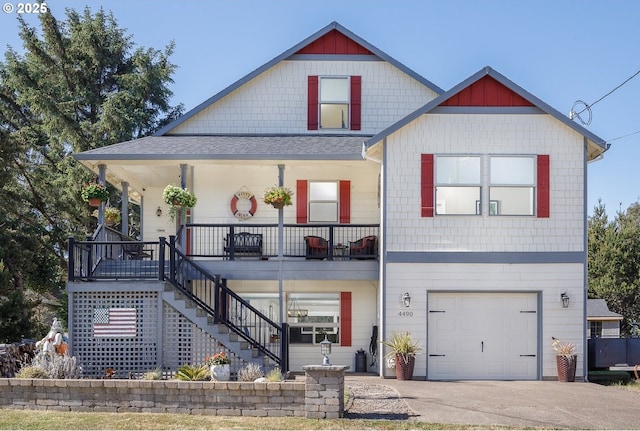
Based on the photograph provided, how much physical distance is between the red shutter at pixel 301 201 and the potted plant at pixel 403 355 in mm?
4455

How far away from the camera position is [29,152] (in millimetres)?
34438

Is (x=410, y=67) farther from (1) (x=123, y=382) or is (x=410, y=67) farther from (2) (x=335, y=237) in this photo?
(1) (x=123, y=382)

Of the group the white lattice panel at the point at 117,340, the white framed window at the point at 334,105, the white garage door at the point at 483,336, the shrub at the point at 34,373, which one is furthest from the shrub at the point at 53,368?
the white framed window at the point at 334,105

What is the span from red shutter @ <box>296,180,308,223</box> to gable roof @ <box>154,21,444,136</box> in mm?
3201

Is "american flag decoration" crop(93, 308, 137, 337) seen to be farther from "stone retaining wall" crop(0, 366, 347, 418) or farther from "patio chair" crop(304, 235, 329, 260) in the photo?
"patio chair" crop(304, 235, 329, 260)

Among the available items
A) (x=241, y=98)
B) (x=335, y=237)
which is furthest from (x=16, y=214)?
(x=335, y=237)

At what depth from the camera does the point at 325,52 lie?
20453mm

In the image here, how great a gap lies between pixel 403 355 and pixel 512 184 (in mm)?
4436

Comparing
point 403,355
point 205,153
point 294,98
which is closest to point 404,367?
point 403,355

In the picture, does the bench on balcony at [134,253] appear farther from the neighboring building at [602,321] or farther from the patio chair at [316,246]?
the neighboring building at [602,321]

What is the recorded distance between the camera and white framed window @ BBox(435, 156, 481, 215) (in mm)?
16781

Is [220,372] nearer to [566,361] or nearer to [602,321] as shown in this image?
[566,361]

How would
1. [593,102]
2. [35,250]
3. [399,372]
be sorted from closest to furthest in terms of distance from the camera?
[399,372] → [593,102] → [35,250]

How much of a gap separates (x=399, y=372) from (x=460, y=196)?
404cm
